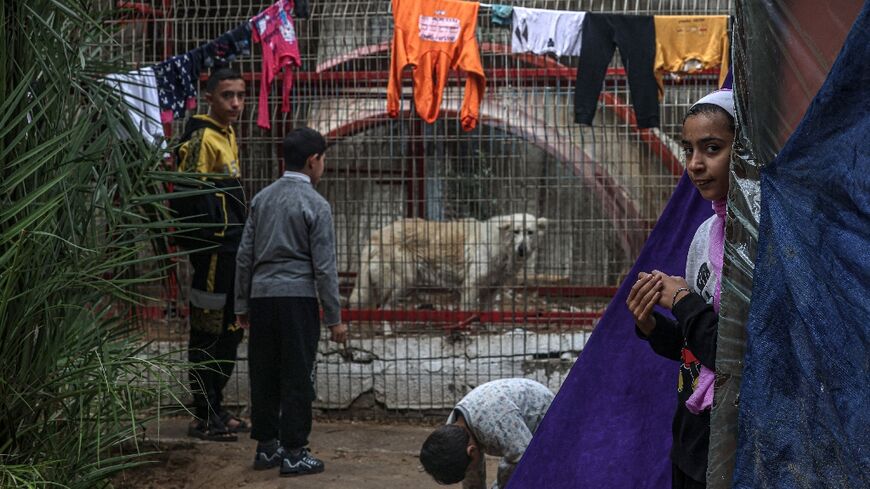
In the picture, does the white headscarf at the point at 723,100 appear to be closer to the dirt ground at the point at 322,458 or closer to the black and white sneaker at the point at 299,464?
the dirt ground at the point at 322,458

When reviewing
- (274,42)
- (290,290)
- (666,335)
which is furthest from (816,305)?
(274,42)

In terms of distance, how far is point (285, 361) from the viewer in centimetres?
558

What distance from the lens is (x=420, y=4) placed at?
21.3ft

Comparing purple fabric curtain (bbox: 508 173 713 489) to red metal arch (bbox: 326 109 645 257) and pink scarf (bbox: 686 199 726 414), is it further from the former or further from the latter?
red metal arch (bbox: 326 109 645 257)

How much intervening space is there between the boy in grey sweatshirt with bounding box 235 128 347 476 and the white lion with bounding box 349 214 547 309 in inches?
55.7

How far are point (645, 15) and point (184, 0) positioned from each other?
281cm

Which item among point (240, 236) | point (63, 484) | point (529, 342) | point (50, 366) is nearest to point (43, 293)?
point (50, 366)

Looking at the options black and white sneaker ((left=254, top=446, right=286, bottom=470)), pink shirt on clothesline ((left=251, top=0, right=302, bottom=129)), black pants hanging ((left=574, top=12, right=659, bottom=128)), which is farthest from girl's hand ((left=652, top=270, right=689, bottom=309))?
pink shirt on clothesline ((left=251, top=0, right=302, bottom=129))

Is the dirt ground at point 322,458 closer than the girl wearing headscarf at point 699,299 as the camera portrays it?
No

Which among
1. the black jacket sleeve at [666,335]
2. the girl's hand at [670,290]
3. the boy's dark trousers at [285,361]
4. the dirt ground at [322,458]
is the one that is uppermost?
the girl's hand at [670,290]

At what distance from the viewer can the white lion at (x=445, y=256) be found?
7066 mm

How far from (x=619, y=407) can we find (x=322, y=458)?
8.81ft

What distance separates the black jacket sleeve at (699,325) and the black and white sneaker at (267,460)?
135 inches

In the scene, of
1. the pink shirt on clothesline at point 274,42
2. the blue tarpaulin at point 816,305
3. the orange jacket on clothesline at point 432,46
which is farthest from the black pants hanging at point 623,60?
the blue tarpaulin at point 816,305
